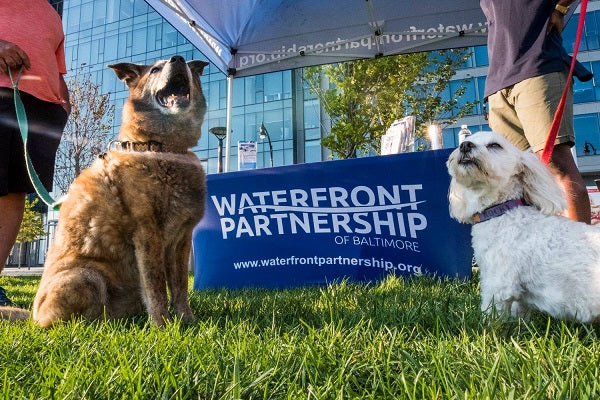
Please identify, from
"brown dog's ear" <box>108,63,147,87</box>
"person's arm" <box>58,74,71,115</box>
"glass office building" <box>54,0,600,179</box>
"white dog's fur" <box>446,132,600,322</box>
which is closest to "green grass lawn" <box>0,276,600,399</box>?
"white dog's fur" <box>446,132,600,322</box>

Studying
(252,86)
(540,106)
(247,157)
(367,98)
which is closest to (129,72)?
(540,106)

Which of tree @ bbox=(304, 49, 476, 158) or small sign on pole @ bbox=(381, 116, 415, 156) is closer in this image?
small sign on pole @ bbox=(381, 116, 415, 156)

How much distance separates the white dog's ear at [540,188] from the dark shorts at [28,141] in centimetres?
320

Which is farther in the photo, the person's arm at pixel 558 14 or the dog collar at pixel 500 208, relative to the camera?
the person's arm at pixel 558 14

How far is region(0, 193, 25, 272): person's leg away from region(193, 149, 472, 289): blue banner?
1964 millimetres

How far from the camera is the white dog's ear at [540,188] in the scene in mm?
2189

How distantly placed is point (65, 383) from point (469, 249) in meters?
3.68

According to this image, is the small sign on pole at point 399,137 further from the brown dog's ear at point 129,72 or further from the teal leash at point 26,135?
the teal leash at point 26,135

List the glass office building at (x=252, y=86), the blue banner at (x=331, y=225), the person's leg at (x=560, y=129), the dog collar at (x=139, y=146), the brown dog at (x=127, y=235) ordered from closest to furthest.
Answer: the brown dog at (x=127, y=235)
the dog collar at (x=139, y=146)
the person's leg at (x=560, y=129)
the blue banner at (x=331, y=225)
the glass office building at (x=252, y=86)

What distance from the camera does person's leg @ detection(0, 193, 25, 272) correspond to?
9.06 ft

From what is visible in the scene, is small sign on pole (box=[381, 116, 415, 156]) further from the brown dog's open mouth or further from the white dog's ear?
the brown dog's open mouth

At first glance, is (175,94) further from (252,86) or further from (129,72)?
(252,86)

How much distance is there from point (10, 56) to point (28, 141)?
578mm

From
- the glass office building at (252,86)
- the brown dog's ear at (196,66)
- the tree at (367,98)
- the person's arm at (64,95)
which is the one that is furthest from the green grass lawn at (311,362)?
the glass office building at (252,86)
